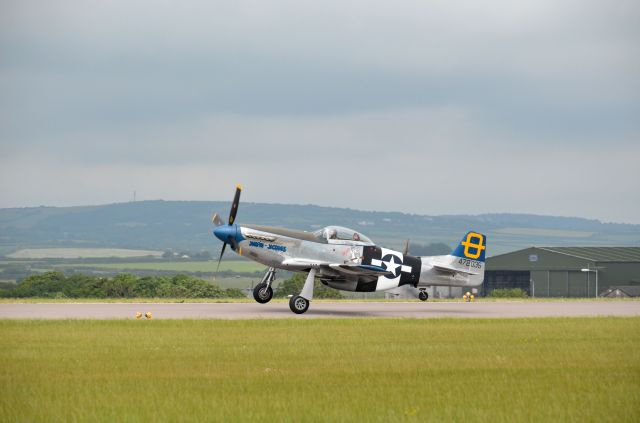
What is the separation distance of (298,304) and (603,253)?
211 ft

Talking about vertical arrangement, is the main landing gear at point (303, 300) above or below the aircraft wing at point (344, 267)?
below

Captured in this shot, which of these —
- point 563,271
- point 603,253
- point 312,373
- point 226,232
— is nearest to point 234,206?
point 226,232

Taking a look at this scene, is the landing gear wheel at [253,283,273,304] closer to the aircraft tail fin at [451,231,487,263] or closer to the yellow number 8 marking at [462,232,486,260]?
the aircraft tail fin at [451,231,487,263]

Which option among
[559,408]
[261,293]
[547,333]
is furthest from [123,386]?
[261,293]

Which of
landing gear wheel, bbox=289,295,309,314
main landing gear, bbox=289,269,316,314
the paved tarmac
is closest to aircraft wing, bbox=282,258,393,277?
main landing gear, bbox=289,269,316,314

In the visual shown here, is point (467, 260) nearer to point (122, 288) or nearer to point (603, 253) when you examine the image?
point (122, 288)

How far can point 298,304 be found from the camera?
32.9m

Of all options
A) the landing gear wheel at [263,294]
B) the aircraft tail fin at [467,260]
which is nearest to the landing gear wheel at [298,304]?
the landing gear wheel at [263,294]

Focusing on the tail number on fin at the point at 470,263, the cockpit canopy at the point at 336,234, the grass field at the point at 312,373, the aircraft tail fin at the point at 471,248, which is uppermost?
the cockpit canopy at the point at 336,234

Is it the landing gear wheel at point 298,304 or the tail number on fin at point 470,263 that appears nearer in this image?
the landing gear wheel at point 298,304

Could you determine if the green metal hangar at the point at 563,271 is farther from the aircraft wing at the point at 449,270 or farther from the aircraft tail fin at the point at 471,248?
the aircraft wing at the point at 449,270

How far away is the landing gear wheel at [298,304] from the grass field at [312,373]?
5.01 metres

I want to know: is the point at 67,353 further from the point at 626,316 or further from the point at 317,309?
the point at 626,316

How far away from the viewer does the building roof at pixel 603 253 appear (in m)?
84.9
